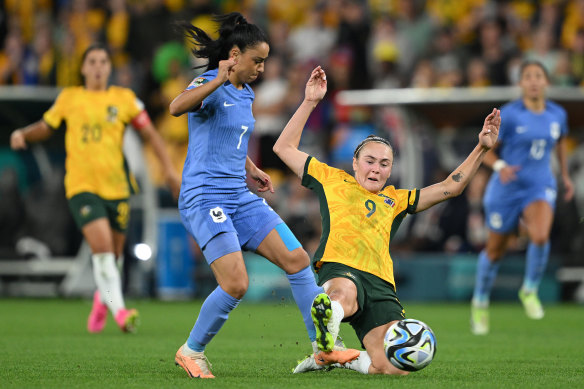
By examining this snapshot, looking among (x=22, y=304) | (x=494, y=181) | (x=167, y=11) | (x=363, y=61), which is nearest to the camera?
(x=494, y=181)

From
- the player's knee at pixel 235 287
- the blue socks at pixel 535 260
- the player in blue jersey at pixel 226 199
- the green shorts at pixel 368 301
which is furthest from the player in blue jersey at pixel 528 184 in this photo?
the player's knee at pixel 235 287

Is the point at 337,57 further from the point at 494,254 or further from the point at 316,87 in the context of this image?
the point at 316,87

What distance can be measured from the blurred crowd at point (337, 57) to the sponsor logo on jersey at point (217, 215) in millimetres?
8682

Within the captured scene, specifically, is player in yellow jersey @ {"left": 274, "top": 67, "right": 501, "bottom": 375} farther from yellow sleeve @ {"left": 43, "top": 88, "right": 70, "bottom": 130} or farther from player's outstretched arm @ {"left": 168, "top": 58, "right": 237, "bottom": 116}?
yellow sleeve @ {"left": 43, "top": 88, "right": 70, "bottom": 130}

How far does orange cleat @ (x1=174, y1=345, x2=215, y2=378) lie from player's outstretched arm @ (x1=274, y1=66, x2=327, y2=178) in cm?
141

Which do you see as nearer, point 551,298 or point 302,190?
point 551,298

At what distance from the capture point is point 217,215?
6.06 m

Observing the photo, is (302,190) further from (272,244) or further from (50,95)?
(272,244)

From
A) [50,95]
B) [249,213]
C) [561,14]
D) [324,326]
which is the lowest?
[324,326]

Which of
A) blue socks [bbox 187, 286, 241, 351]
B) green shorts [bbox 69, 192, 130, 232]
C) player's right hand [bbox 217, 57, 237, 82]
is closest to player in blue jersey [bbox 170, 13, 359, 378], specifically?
blue socks [bbox 187, 286, 241, 351]

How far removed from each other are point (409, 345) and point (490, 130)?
4.72 ft

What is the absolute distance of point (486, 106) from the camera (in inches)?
574

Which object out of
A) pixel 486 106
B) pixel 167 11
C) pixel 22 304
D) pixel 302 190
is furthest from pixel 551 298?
pixel 167 11

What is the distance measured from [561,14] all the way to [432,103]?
320cm
